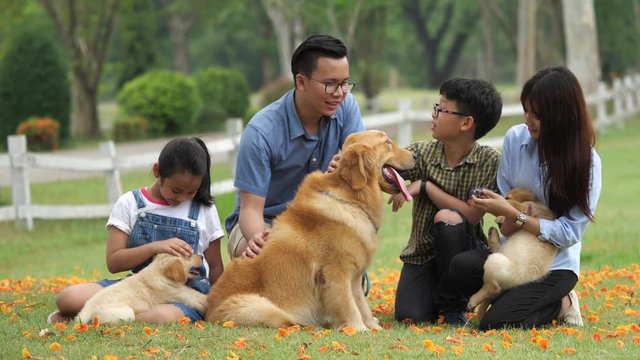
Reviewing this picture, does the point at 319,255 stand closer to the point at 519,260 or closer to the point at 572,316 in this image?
the point at 519,260

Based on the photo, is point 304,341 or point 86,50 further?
point 86,50

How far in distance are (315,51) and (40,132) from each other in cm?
2037

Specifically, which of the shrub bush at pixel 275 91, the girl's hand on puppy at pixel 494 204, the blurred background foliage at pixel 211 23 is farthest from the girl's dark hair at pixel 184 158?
the shrub bush at pixel 275 91

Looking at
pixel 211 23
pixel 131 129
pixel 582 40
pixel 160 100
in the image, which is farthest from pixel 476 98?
pixel 211 23

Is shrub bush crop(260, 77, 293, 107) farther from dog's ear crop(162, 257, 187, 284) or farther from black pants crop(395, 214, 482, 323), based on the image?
dog's ear crop(162, 257, 187, 284)

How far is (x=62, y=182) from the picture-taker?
19406mm

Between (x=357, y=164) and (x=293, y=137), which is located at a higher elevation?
(x=293, y=137)

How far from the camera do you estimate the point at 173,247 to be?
6094mm

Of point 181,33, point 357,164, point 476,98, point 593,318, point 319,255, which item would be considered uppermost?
point 181,33

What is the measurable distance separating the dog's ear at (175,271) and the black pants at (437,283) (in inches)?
62.5

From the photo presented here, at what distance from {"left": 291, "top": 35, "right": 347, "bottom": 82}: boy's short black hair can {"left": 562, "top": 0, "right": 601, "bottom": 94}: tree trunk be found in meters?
21.3

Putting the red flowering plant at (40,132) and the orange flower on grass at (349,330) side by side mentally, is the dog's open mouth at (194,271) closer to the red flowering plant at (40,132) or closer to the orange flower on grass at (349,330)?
the orange flower on grass at (349,330)

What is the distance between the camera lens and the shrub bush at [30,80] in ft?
85.8

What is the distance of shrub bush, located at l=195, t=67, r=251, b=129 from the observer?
34594mm
